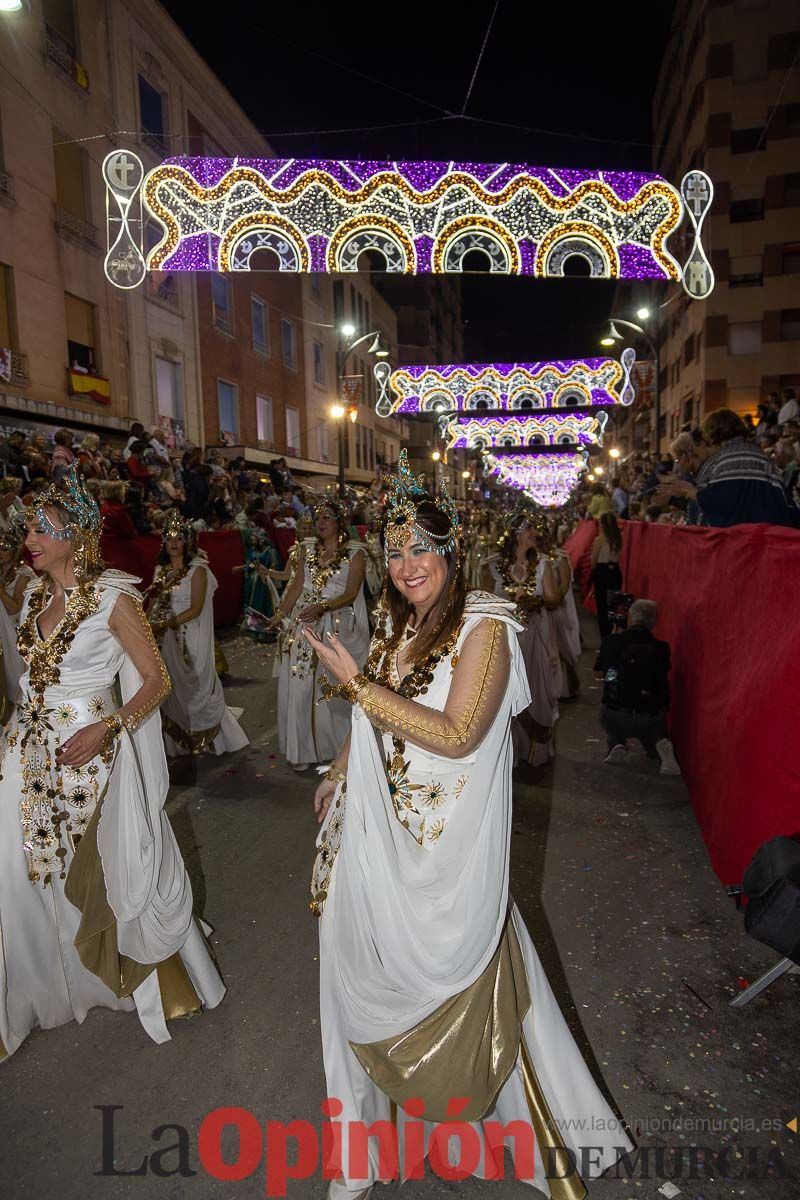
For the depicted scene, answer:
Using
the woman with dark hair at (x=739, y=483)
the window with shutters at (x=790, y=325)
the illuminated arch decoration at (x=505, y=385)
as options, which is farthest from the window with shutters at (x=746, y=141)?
the woman with dark hair at (x=739, y=483)

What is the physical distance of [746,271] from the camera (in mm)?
30391

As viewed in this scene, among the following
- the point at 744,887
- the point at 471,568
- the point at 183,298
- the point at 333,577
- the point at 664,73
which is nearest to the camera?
the point at 744,887

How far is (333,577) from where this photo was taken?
622cm

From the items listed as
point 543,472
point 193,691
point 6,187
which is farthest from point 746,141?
point 193,691

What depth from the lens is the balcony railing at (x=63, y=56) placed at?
540 inches

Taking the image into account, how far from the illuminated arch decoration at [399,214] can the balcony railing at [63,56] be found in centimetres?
760

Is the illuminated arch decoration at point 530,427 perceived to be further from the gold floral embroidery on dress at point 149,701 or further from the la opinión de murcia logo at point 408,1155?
the la opinión de murcia logo at point 408,1155

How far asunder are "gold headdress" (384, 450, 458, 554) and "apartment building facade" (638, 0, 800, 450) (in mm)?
31174

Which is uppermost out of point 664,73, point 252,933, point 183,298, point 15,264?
point 664,73

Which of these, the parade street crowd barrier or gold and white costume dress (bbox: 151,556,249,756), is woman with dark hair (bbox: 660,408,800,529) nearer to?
the parade street crowd barrier

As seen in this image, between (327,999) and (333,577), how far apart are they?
4227mm

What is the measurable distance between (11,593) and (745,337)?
32843 millimetres

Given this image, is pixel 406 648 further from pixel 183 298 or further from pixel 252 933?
pixel 183 298

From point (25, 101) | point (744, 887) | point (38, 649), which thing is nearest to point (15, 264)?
point (25, 101)
